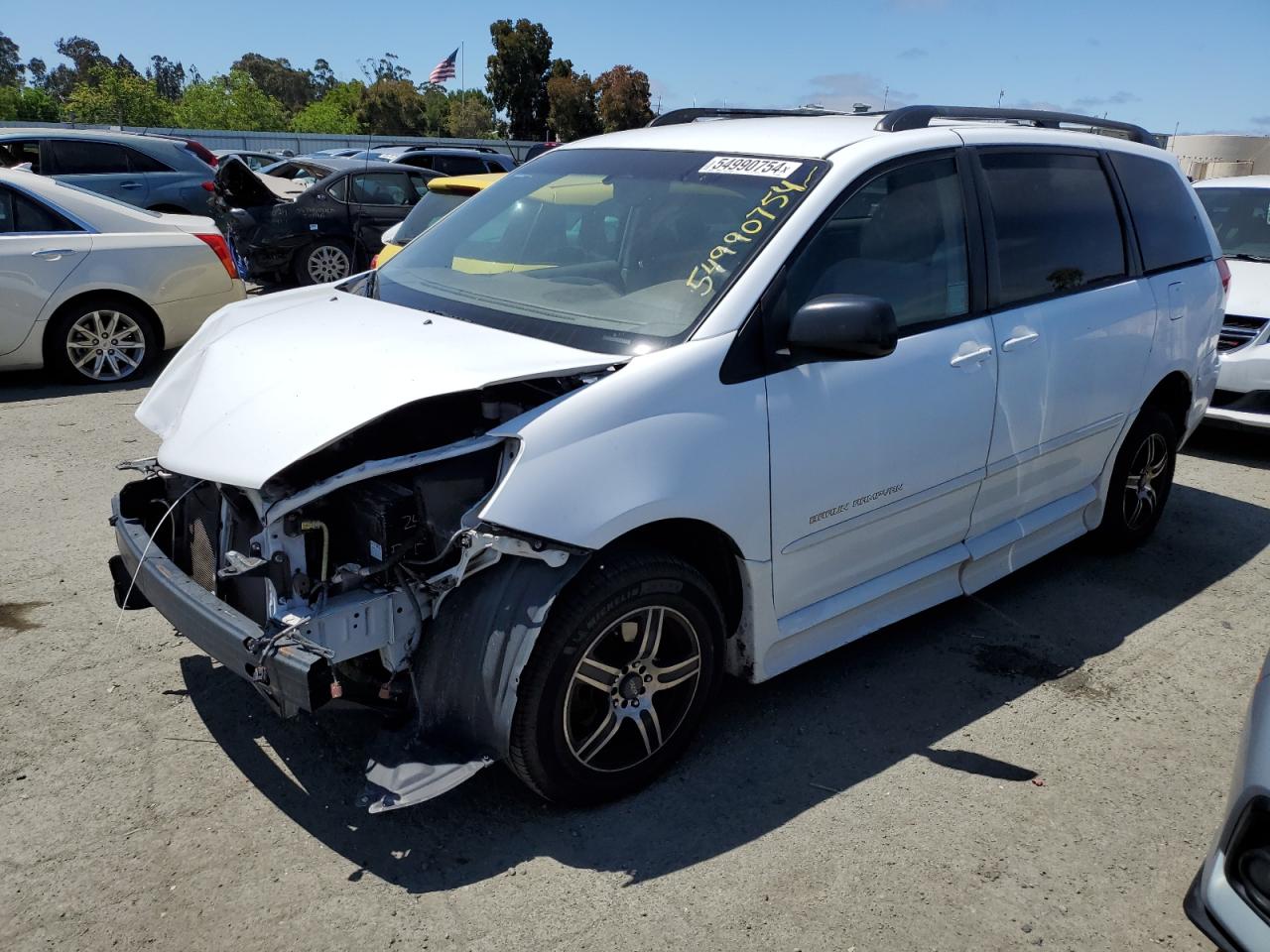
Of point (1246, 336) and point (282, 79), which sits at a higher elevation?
point (282, 79)

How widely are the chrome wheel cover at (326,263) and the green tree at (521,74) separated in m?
49.1

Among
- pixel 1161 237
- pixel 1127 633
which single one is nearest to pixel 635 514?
pixel 1127 633

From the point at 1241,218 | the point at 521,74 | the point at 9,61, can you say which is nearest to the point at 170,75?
the point at 9,61

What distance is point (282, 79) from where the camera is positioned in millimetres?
99875

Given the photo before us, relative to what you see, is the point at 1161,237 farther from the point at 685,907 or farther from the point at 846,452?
the point at 685,907

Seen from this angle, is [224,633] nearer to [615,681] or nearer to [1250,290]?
[615,681]

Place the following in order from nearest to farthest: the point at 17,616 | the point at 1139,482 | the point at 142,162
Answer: the point at 17,616 → the point at 1139,482 → the point at 142,162

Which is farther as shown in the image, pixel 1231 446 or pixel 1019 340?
pixel 1231 446

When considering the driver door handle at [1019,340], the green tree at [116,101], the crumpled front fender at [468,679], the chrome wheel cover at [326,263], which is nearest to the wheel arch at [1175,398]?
the driver door handle at [1019,340]

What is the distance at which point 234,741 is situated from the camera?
3416mm

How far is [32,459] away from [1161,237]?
6396 millimetres

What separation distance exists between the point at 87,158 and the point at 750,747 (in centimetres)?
1271

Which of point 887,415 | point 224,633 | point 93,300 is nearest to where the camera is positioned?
point 224,633

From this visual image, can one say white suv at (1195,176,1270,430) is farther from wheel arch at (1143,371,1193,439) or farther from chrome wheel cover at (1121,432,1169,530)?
chrome wheel cover at (1121,432,1169,530)
